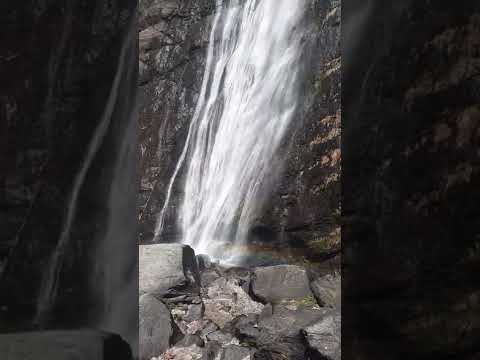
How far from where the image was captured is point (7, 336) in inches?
33.2

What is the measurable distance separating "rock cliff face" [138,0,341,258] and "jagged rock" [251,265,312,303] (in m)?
0.42

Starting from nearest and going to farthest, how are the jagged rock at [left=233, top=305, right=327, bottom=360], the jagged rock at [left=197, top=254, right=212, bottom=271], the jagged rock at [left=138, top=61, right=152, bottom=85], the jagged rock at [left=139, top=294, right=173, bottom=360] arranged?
the jagged rock at [left=233, top=305, right=327, bottom=360] < the jagged rock at [left=139, top=294, right=173, bottom=360] < the jagged rock at [left=197, top=254, right=212, bottom=271] < the jagged rock at [left=138, top=61, right=152, bottom=85]

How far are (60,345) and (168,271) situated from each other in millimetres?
4478

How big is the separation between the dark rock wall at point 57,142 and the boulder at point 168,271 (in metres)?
4.22

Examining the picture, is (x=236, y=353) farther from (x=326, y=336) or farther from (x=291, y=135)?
(x=291, y=135)

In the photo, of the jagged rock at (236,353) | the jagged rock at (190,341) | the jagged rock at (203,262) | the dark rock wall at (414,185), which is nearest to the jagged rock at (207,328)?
the jagged rock at (190,341)

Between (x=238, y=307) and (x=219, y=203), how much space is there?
169cm

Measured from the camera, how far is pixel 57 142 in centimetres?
90

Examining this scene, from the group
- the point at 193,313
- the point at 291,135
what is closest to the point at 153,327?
the point at 193,313

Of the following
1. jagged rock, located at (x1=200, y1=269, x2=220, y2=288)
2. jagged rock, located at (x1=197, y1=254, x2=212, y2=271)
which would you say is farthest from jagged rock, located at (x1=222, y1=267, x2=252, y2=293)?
jagged rock, located at (x1=197, y1=254, x2=212, y2=271)

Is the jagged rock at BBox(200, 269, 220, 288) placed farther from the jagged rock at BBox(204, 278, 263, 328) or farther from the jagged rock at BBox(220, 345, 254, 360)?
the jagged rock at BBox(220, 345, 254, 360)

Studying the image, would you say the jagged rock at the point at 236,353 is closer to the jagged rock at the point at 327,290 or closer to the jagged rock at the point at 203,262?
the jagged rock at the point at 327,290

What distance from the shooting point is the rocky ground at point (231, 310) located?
428 cm

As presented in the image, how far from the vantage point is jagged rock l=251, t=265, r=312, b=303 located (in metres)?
4.83
